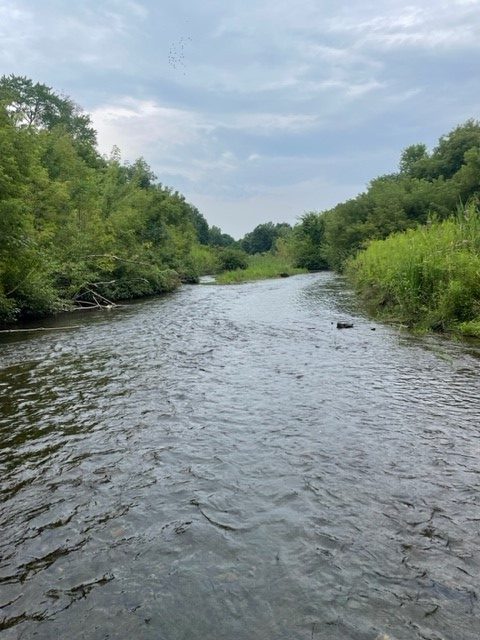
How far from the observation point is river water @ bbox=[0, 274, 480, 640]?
10.8ft

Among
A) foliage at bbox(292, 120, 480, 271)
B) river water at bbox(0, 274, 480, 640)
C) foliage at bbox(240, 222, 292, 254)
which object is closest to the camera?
river water at bbox(0, 274, 480, 640)

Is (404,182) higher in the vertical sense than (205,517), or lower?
higher

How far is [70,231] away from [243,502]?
67.8ft

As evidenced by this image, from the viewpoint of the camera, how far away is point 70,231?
22.8 meters

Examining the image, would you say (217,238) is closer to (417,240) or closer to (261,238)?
(261,238)

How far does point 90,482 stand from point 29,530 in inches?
36.3

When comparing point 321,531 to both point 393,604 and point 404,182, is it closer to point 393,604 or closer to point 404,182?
point 393,604

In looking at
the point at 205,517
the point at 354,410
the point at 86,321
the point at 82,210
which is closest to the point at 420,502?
the point at 205,517

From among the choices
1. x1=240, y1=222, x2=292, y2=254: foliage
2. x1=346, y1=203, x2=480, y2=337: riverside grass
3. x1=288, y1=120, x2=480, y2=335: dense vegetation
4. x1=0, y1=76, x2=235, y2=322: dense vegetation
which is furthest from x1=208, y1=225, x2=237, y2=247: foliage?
x1=346, y1=203, x2=480, y2=337: riverside grass

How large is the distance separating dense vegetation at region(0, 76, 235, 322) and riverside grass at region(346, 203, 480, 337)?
40.0 feet

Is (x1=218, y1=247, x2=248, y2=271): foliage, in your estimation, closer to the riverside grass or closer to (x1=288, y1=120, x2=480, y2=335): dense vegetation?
(x1=288, y1=120, x2=480, y2=335): dense vegetation

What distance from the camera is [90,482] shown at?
5199 mm

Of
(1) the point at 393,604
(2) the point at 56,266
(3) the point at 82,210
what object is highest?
(3) the point at 82,210

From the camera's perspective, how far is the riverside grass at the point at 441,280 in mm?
12477
